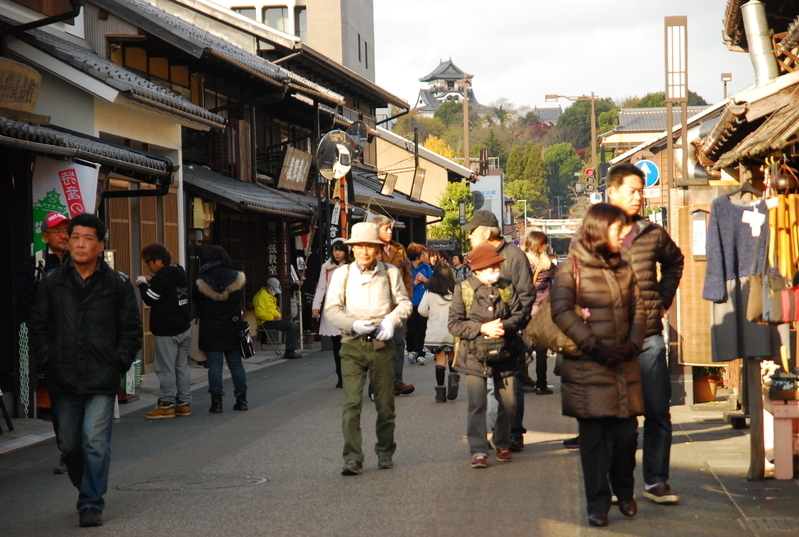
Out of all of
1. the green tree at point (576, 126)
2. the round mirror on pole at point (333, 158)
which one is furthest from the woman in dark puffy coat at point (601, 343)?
the green tree at point (576, 126)

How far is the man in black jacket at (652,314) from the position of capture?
6168mm

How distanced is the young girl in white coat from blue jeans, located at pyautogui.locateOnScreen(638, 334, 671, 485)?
5090 mm

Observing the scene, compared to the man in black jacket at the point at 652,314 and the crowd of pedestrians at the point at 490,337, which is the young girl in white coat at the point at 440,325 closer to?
the crowd of pedestrians at the point at 490,337

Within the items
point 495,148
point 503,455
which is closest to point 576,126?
point 495,148

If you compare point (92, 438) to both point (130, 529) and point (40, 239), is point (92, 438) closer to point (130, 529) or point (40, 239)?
point (130, 529)

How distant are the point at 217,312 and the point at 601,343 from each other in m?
6.50

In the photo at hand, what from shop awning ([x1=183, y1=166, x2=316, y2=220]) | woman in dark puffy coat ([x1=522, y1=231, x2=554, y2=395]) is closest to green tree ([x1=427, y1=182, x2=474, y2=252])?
shop awning ([x1=183, y1=166, x2=316, y2=220])

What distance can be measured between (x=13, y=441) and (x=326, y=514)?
4516mm

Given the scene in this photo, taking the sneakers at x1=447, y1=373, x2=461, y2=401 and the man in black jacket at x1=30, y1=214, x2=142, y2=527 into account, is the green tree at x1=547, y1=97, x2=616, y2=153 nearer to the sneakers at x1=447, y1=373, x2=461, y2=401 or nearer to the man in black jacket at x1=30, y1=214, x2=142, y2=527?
the sneakers at x1=447, y1=373, x2=461, y2=401

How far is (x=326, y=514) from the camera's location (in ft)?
20.5

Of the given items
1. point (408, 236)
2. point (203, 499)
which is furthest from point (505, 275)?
point (408, 236)

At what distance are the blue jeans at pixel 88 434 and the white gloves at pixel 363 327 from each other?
1.99 metres

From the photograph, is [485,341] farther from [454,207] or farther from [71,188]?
[454,207]

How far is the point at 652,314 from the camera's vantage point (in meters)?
6.15
